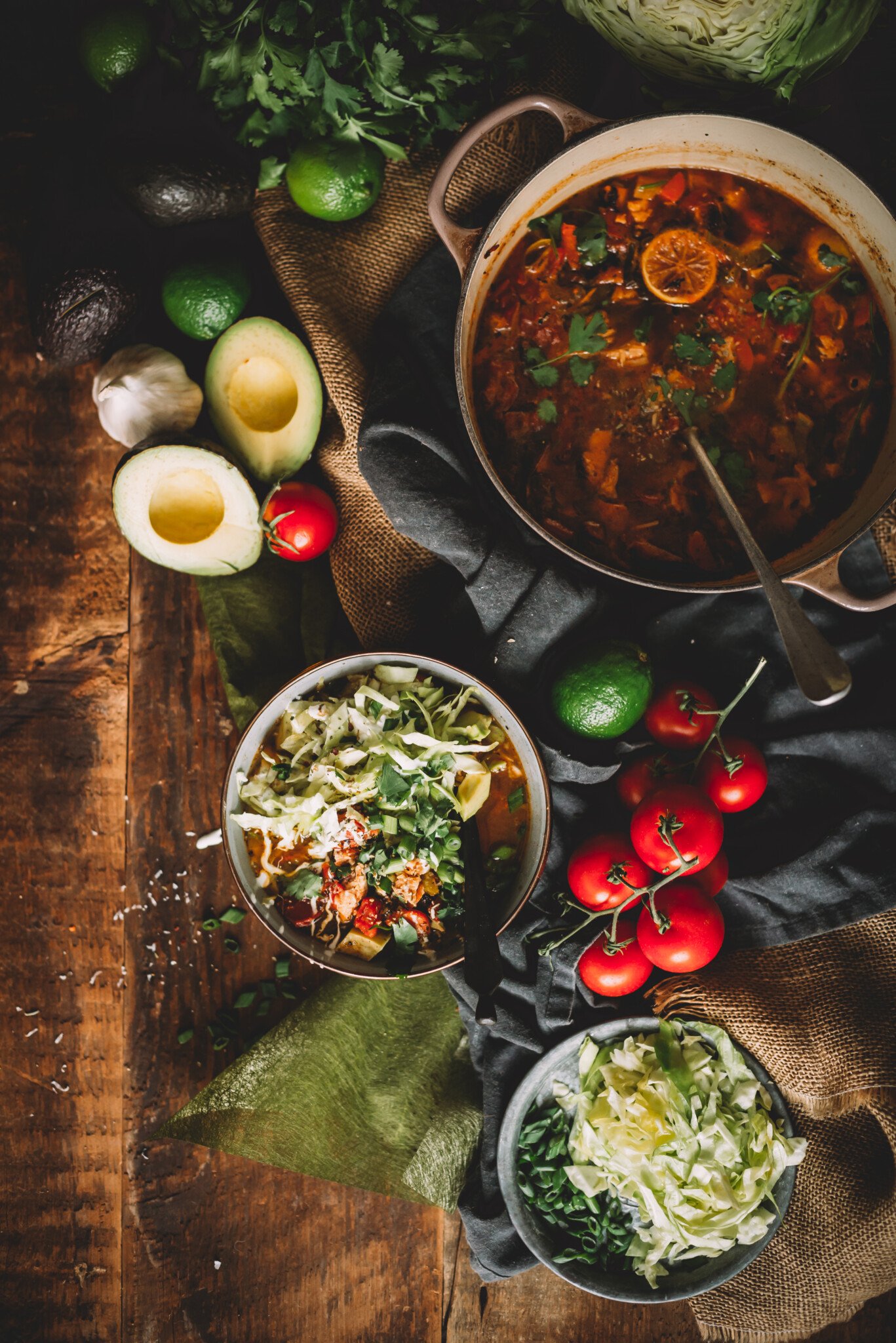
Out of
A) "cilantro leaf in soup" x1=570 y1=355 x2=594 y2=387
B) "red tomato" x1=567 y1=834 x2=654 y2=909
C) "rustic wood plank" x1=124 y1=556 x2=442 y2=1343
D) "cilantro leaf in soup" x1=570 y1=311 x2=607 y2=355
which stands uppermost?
"cilantro leaf in soup" x1=570 y1=311 x2=607 y2=355

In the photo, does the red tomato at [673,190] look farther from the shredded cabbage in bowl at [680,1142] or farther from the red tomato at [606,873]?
the shredded cabbage in bowl at [680,1142]

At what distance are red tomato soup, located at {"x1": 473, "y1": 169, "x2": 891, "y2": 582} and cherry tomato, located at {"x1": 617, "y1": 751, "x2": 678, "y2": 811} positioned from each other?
493mm

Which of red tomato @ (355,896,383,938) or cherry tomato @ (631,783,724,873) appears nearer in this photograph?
cherry tomato @ (631,783,724,873)

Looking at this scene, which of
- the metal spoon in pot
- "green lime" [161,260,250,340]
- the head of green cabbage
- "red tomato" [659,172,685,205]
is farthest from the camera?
"green lime" [161,260,250,340]

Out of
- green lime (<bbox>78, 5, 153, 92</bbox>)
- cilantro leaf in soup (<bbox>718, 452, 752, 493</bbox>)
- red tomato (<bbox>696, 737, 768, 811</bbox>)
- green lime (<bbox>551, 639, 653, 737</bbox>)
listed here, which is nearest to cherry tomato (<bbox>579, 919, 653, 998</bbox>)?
red tomato (<bbox>696, 737, 768, 811</bbox>)

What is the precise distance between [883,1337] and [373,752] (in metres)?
2.33

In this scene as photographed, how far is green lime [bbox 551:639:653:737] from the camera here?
2352 millimetres

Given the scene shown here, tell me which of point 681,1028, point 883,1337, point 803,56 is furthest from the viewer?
point 883,1337

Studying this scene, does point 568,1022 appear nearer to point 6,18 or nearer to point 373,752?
point 373,752

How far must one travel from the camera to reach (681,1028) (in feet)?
8.41

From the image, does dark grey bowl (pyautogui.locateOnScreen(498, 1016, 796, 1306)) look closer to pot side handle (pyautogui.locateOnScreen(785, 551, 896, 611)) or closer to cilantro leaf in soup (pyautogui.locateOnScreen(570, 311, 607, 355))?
pot side handle (pyautogui.locateOnScreen(785, 551, 896, 611))

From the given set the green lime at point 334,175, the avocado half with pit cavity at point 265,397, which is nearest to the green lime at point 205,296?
the avocado half with pit cavity at point 265,397

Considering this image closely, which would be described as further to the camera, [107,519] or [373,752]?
[107,519]

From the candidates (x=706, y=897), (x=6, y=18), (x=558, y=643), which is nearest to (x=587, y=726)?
(x=558, y=643)
